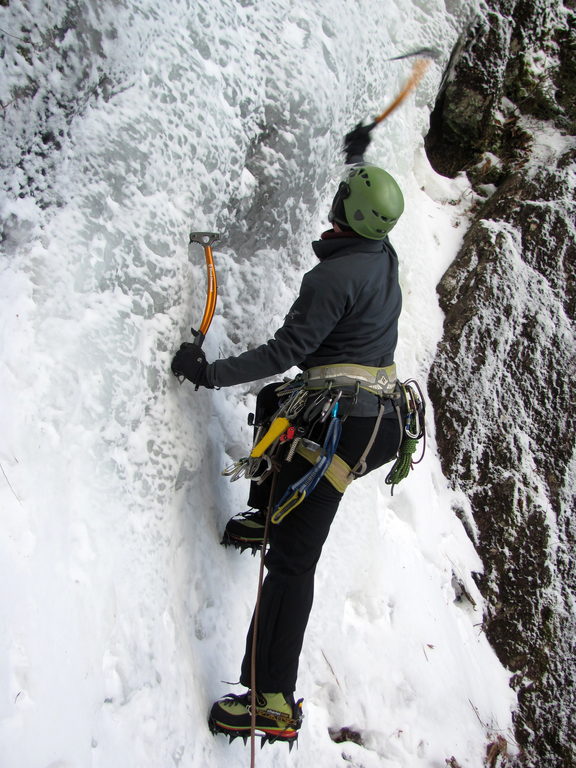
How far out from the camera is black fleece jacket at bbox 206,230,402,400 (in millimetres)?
2289

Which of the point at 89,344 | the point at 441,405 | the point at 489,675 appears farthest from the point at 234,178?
the point at 489,675

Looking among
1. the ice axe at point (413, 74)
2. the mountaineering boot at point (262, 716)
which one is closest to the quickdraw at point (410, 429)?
the mountaineering boot at point (262, 716)

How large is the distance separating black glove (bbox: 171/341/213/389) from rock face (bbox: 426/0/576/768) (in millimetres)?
2452

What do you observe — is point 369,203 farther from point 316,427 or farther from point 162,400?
point 162,400

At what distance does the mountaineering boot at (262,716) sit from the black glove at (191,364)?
1269mm

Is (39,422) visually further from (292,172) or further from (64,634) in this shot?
(292,172)

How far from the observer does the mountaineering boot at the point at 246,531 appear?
2.69 m

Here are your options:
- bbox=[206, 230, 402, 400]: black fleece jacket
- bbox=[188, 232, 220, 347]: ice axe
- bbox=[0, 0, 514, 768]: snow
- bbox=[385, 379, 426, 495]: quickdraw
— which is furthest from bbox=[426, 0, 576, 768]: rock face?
bbox=[188, 232, 220, 347]: ice axe

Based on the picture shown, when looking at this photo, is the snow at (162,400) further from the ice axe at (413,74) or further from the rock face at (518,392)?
the rock face at (518,392)

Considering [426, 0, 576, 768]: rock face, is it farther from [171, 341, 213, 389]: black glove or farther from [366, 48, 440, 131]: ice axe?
[171, 341, 213, 389]: black glove

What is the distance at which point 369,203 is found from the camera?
227 cm

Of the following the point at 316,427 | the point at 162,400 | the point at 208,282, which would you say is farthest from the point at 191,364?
the point at 316,427

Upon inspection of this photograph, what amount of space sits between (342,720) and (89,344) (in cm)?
237

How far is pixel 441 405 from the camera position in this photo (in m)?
4.38
